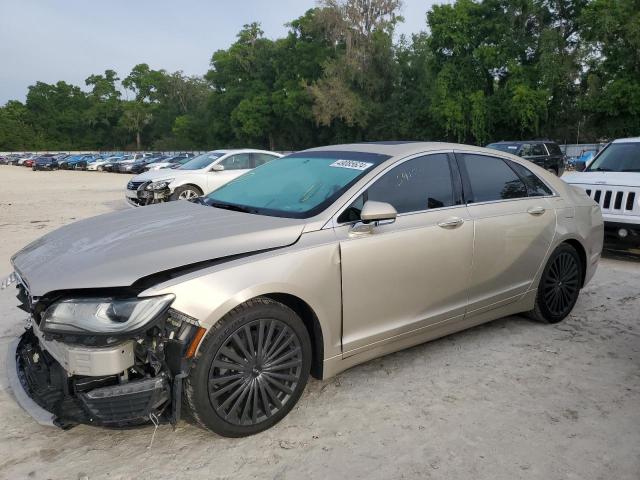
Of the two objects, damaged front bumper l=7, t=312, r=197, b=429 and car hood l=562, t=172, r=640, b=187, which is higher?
car hood l=562, t=172, r=640, b=187

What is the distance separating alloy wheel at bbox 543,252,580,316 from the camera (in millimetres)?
4453

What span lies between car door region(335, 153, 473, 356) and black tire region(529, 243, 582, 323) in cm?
107

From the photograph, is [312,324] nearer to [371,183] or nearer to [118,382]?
[371,183]

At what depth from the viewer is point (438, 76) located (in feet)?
150

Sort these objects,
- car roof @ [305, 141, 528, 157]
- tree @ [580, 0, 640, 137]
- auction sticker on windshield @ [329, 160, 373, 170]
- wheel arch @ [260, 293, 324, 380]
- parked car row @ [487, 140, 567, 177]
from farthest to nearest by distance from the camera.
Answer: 1. tree @ [580, 0, 640, 137]
2. parked car row @ [487, 140, 567, 177]
3. car roof @ [305, 141, 528, 157]
4. auction sticker on windshield @ [329, 160, 373, 170]
5. wheel arch @ [260, 293, 324, 380]

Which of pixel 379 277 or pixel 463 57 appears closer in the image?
pixel 379 277

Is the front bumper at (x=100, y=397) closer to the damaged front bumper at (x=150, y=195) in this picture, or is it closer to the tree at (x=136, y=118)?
the damaged front bumper at (x=150, y=195)

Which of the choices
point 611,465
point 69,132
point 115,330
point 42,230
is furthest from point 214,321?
point 69,132

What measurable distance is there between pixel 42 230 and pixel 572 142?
4428 centimetres

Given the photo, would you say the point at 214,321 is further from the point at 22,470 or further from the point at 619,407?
the point at 619,407

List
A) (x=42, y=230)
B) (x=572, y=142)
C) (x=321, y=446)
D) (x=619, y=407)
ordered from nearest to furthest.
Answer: (x=321, y=446) → (x=619, y=407) → (x=42, y=230) → (x=572, y=142)

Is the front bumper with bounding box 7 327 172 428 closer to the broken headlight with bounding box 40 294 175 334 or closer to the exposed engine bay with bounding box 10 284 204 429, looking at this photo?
the exposed engine bay with bounding box 10 284 204 429

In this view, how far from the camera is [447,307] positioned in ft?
12.0

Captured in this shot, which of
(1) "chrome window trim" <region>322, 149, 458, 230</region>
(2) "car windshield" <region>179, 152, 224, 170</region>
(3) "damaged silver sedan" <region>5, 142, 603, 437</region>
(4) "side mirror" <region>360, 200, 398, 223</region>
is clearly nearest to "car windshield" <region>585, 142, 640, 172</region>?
(3) "damaged silver sedan" <region>5, 142, 603, 437</region>
